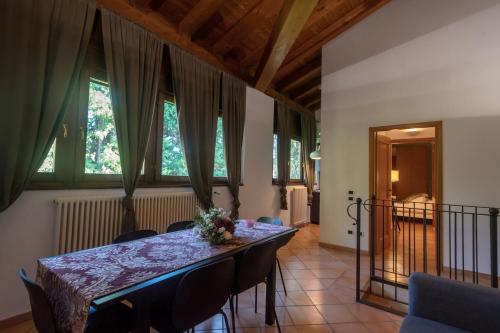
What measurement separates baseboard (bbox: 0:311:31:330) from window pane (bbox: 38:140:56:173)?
1.27 meters

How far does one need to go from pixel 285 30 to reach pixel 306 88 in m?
3.13

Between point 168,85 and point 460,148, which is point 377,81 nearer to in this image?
point 460,148

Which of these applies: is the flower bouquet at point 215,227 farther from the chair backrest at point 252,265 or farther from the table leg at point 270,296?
the table leg at point 270,296

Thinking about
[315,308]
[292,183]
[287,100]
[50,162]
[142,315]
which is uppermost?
[287,100]

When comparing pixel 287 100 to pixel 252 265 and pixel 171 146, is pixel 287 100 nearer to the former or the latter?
pixel 171 146

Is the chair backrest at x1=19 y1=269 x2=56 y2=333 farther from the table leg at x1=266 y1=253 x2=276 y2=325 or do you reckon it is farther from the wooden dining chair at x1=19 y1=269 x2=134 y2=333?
the table leg at x1=266 y1=253 x2=276 y2=325

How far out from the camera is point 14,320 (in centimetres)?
215

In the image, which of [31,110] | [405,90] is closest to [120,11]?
[31,110]

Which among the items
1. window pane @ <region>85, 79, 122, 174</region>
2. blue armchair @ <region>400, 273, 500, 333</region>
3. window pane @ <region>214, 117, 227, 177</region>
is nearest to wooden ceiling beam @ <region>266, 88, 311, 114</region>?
window pane @ <region>214, 117, 227, 177</region>

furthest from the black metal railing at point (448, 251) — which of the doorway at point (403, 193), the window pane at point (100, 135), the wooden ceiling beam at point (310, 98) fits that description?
the wooden ceiling beam at point (310, 98)

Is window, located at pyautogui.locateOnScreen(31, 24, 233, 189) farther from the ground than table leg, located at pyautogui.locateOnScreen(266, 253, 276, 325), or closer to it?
farther from the ground

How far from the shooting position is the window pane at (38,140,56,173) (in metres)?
2.35

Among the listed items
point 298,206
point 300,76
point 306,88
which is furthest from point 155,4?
point 298,206

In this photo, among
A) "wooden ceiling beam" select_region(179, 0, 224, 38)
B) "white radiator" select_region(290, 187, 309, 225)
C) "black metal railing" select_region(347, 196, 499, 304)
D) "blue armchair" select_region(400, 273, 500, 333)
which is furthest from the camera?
"white radiator" select_region(290, 187, 309, 225)
